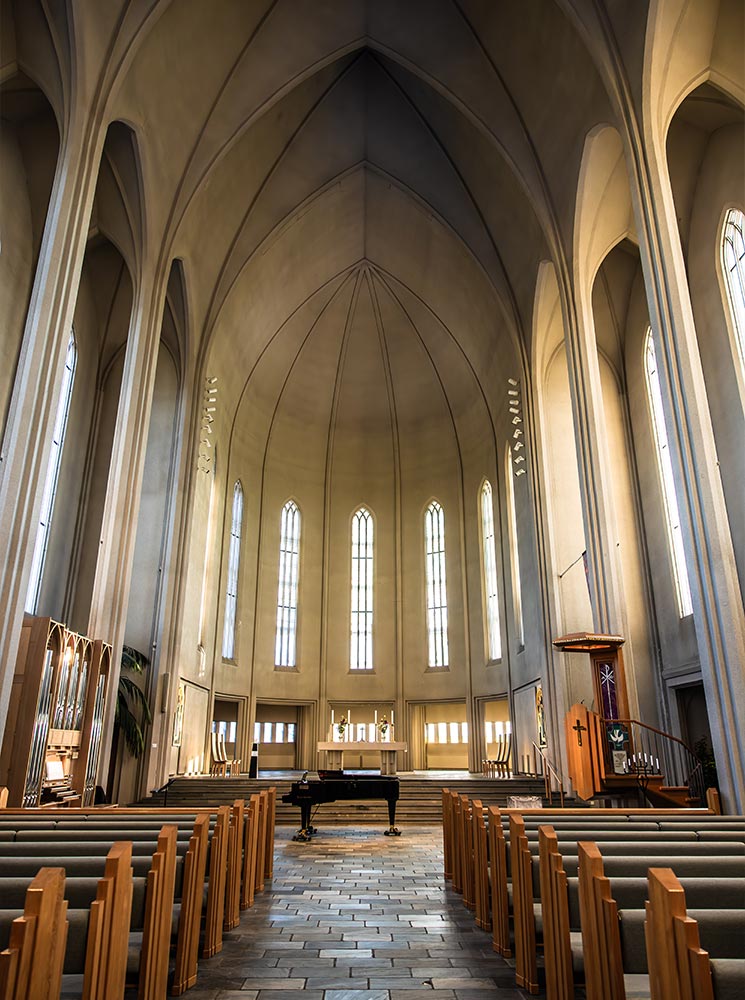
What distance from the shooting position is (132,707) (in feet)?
52.0

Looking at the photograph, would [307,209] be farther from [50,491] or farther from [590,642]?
[590,642]

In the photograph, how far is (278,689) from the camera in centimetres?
2323

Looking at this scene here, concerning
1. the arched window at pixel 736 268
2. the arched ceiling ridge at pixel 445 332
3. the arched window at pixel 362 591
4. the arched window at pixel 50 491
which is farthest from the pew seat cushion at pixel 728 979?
the arched window at pixel 362 591

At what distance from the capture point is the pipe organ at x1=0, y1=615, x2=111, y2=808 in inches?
360

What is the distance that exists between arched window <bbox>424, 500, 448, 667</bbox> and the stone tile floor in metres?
16.0

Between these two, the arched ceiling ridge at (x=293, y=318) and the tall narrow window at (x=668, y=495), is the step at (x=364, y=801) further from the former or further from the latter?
the arched ceiling ridge at (x=293, y=318)

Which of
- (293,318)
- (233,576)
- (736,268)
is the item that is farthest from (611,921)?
(293,318)

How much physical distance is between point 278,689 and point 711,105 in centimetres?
1900

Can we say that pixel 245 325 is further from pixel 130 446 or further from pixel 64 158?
pixel 64 158

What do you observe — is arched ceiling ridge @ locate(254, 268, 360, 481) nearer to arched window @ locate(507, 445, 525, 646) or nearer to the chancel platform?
arched window @ locate(507, 445, 525, 646)

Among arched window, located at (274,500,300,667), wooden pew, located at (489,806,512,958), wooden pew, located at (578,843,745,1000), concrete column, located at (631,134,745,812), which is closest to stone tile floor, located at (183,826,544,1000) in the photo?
wooden pew, located at (489,806,512,958)

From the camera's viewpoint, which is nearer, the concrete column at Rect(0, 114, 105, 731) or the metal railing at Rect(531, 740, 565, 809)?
the concrete column at Rect(0, 114, 105, 731)

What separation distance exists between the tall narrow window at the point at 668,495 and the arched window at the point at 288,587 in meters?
12.3

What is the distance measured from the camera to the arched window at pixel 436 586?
24.2 m
